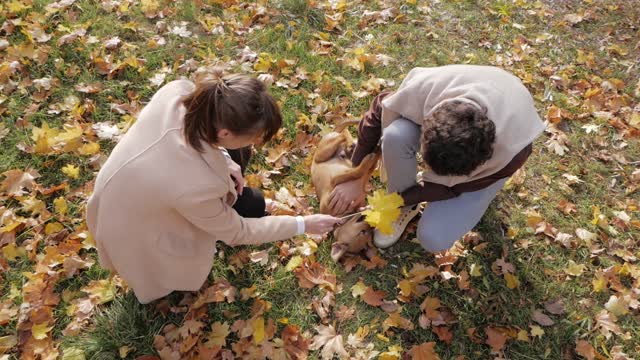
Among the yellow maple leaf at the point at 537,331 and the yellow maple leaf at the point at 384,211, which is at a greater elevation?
the yellow maple leaf at the point at 384,211

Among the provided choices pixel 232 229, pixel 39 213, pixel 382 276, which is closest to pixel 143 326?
pixel 232 229

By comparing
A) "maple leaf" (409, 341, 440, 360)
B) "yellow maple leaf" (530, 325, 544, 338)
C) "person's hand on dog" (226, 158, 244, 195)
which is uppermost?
"person's hand on dog" (226, 158, 244, 195)

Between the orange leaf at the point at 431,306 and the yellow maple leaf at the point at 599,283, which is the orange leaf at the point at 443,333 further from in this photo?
the yellow maple leaf at the point at 599,283

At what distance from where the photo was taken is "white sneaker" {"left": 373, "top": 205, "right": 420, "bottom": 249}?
2.67 meters

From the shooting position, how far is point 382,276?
264 centimetres

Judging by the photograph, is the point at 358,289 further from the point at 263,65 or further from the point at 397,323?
the point at 263,65

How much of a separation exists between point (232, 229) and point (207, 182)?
0.31 metres

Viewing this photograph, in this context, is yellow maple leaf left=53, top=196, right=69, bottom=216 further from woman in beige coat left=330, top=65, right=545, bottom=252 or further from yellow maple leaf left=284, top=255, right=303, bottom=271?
woman in beige coat left=330, top=65, right=545, bottom=252

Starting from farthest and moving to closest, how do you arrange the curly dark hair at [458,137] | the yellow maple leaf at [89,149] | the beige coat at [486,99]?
the yellow maple leaf at [89,149]
the beige coat at [486,99]
the curly dark hair at [458,137]

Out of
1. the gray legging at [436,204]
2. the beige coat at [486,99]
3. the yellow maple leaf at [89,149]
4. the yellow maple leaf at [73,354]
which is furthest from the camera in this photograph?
the yellow maple leaf at [89,149]

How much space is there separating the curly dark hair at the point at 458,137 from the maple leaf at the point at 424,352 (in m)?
1.04

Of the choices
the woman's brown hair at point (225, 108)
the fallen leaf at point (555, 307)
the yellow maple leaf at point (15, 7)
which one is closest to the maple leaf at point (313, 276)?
the woman's brown hair at point (225, 108)

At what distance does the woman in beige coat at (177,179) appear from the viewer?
1604 mm

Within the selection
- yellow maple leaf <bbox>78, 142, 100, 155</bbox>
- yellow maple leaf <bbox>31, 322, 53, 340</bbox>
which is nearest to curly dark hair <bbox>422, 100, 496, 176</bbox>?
yellow maple leaf <bbox>31, 322, 53, 340</bbox>
